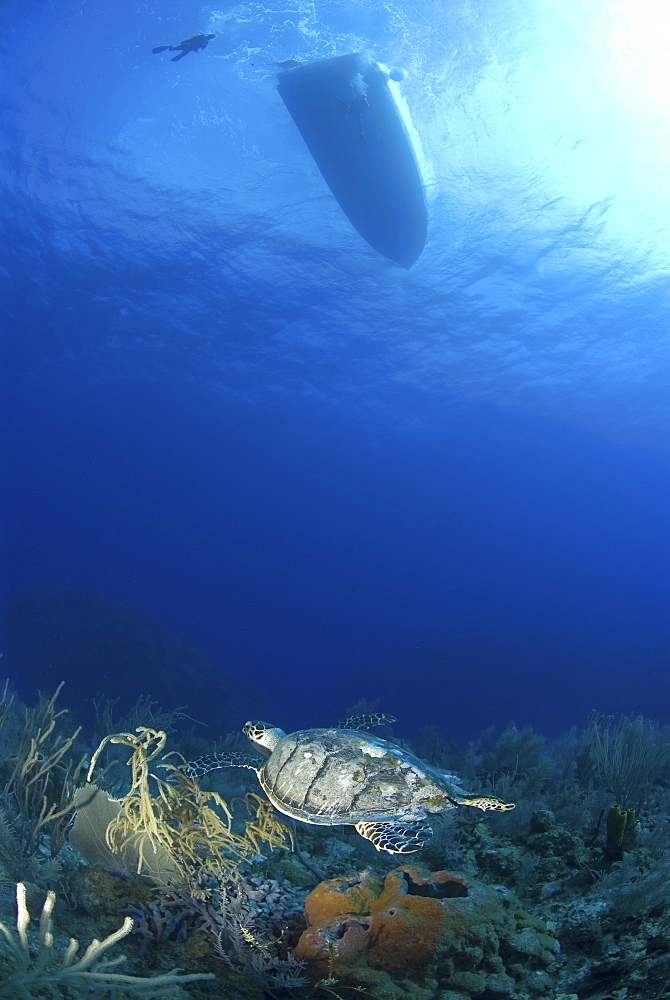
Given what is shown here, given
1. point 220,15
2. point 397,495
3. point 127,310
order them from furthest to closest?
point 397,495, point 127,310, point 220,15

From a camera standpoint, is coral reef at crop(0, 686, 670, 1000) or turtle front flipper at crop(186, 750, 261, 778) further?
turtle front flipper at crop(186, 750, 261, 778)

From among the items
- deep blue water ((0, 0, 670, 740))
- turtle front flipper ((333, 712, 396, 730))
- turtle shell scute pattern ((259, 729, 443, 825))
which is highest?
deep blue water ((0, 0, 670, 740))

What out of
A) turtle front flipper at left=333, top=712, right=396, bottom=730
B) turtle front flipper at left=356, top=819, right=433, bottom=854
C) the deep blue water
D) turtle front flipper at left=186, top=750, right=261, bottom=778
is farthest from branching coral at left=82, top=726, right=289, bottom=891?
the deep blue water

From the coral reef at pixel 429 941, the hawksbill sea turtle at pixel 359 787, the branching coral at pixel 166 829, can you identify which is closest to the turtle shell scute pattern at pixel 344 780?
the hawksbill sea turtle at pixel 359 787

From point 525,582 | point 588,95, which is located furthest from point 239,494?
point 588,95

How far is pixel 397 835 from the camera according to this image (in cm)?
329

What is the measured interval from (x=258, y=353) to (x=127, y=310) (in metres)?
8.11

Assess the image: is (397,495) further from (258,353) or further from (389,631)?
(258,353)

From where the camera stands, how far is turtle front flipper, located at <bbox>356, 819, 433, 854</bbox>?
3.09m

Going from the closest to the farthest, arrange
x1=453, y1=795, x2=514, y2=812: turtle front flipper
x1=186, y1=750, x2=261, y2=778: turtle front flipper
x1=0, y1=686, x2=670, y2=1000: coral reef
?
x1=0, y1=686, x2=670, y2=1000: coral reef, x1=453, y1=795, x2=514, y2=812: turtle front flipper, x1=186, y1=750, x2=261, y2=778: turtle front flipper

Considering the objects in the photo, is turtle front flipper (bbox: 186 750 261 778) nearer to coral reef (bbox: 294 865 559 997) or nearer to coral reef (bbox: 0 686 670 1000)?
coral reef (bbox: 0 686 670 1000)

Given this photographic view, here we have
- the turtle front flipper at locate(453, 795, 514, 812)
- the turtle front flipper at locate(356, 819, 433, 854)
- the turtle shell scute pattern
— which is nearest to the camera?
the turtle front flipper at locate(356, 819, 433, 854)

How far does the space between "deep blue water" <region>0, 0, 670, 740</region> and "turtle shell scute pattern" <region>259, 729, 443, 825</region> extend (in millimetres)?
17622

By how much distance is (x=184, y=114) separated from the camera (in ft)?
55.3
